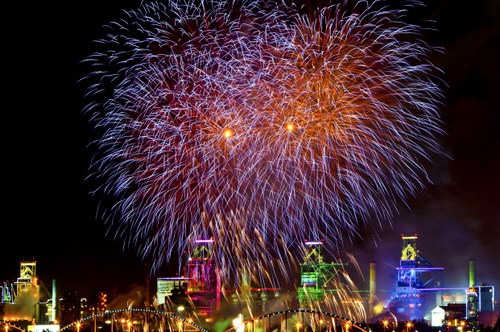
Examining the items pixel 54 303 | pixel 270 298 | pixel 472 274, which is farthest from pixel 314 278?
pixel 54 303

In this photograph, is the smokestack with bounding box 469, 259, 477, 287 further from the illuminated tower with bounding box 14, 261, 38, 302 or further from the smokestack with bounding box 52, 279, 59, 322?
the illuminated tower with bounding box 14, 261, 38, 302

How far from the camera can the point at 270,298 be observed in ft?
249

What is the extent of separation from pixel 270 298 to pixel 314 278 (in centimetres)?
925

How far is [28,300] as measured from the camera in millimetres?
81000

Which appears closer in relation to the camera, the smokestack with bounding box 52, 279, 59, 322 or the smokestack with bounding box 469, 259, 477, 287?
the smokestack with bounding box 52, 279, 59, 322

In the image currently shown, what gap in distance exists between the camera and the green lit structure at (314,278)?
253 ft

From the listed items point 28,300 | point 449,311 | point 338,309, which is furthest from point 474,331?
point 28,300

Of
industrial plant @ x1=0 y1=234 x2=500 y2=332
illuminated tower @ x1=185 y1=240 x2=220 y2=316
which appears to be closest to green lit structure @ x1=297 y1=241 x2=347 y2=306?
industrial plant @ x1=0 y1=234 x2=500 y2=332

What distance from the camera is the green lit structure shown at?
7706 centimetres

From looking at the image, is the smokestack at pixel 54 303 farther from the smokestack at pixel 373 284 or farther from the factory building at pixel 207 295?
the smokestack at pixel 373 284

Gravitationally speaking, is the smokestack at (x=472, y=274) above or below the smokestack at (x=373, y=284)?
above

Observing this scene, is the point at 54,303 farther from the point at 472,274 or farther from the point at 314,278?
the point at 472,274

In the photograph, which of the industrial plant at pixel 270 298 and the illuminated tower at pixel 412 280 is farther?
the illuminated tower at pixel 412 280

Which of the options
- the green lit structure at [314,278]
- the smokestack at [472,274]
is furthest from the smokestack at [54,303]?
the smokestack at [472,274]
